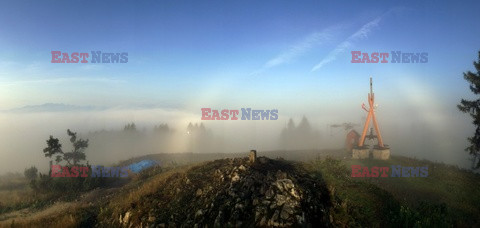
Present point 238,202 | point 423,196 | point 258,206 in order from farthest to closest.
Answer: point 423,196
point 238,202
point 258,206

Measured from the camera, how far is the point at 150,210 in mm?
12156

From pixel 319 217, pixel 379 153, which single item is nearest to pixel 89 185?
pixel 319 217

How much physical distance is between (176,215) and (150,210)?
164 cm

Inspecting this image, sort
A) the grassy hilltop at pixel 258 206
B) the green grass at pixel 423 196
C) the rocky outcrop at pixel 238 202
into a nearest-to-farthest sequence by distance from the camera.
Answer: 1. the rocky outcrop at pixel 238 202
2. the grassy hilltop at pixel 258 206
3. the green grass at pixel 423 196

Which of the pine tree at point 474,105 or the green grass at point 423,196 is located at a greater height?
the pine tree at point 474,105

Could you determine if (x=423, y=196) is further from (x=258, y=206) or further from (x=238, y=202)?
(x=238, y=202)

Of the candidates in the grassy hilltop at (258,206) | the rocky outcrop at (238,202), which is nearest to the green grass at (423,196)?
the grassy hilltop at (258,206)

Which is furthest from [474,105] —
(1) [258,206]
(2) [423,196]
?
(1) [258,206]

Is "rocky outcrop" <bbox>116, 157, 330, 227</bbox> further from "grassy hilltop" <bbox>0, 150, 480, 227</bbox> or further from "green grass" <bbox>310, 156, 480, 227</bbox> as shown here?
"green grass" <bbox>310, 156, 480, 227</bbox>

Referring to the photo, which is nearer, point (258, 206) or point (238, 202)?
point (258, 206)

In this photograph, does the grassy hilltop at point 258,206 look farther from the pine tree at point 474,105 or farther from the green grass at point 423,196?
the pine tree at point 474,105

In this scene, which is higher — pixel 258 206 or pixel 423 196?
pixel 258 206

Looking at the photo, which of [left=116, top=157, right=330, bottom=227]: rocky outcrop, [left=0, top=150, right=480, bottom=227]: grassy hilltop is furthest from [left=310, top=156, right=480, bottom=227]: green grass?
[left=116, top=157, right=330, bottom=227]: rocky outcrop

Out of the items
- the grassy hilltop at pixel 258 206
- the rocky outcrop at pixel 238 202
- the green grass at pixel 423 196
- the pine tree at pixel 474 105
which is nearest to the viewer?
the rocky outcrop at pixel 238 202
